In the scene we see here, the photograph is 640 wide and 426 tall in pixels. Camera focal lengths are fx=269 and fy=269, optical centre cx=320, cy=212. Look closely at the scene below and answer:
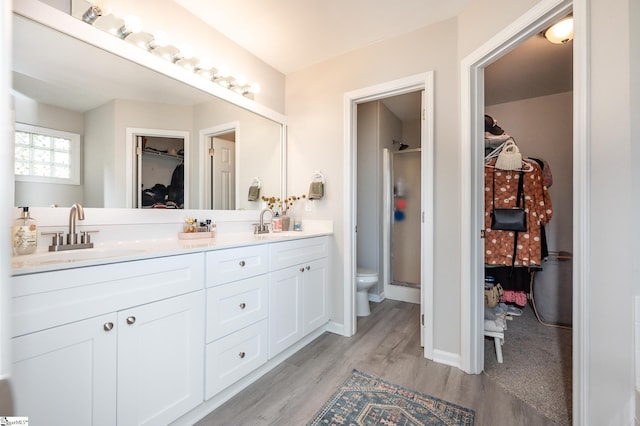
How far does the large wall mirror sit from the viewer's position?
1288mm

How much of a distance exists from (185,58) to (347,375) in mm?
2397

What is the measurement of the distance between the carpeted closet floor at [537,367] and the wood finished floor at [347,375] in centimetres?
9

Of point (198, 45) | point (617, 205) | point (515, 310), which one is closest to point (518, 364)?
point (515, 310)

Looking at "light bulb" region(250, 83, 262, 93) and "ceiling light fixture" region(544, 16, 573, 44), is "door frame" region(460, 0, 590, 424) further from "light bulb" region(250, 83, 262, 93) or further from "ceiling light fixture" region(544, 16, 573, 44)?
"light bulb" region(250, 83, 262, 93)

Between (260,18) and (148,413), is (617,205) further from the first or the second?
(260,18)

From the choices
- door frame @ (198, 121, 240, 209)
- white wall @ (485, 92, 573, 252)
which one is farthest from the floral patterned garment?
door frame @ (198, 121, 240, 209)

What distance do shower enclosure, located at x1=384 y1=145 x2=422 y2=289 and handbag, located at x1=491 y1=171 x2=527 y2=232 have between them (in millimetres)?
1058

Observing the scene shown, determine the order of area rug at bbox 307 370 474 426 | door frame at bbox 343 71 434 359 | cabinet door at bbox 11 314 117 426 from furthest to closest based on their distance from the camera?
door frame at bbox 343 71 434 359
area rug at bbox 307 370 474 426
cabinet door at bbox 11 314 117 426

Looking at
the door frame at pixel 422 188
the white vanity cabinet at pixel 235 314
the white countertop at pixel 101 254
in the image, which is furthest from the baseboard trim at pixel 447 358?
the white countertop at pixel 101 254

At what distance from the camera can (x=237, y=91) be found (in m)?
2.21

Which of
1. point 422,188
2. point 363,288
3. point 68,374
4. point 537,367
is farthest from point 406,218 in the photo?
point 68,374

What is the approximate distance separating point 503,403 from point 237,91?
2.79 meters

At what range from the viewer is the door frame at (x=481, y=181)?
1.06 meters

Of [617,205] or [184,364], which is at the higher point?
[617,205]
